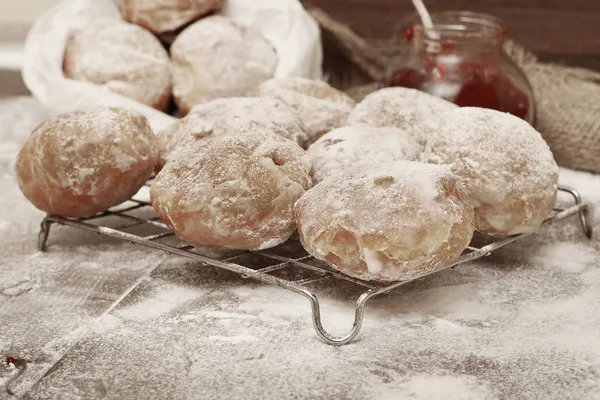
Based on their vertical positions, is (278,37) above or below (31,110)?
above

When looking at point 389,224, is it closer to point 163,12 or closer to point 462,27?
point 462,27

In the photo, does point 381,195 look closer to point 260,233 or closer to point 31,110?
point 260,233

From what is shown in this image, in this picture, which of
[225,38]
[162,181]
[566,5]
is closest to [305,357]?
[162,181]

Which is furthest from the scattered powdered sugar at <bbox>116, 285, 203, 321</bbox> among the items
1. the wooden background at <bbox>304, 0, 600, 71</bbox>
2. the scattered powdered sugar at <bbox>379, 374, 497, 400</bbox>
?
the wooden background at <bbox>304, 0, 600, 71</bbox>

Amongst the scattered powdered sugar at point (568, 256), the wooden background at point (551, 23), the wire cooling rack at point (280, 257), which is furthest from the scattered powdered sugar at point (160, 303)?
the wooden background at point (551, 23)

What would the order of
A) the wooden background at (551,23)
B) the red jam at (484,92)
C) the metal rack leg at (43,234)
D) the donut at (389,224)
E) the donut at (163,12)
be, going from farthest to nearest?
the wooden background at (551,23), the donut at (163,12), the red jam at (484,92), the metal rack leg at (43,234), the donut at (389,224)

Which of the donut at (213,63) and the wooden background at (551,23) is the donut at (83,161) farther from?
the wooden background at (551,23)

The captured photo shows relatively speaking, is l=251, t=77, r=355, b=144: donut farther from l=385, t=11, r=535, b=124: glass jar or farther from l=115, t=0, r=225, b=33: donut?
l=115, t=0, r=225, b=33: donut
